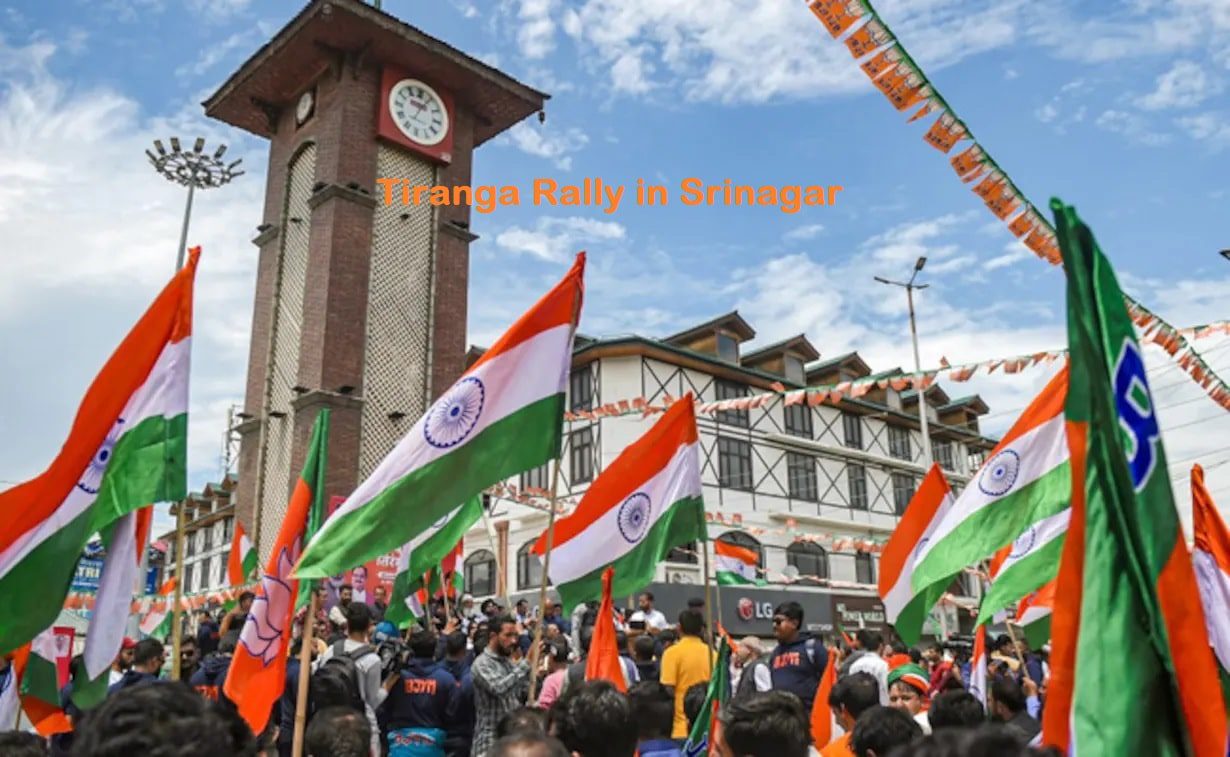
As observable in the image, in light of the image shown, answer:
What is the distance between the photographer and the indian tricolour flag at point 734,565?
971 inches

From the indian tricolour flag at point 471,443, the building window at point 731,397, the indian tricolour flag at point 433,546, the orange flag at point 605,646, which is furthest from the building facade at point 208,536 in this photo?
the indian tricolour flag at point 471,443

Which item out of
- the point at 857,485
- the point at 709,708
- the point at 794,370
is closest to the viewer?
the point at 709,708

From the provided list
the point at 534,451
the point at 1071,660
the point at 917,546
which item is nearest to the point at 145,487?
the point at 534,451

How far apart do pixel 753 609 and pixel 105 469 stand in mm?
24576

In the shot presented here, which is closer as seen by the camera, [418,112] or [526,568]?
[418,112]

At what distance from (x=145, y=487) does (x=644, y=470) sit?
Answer: 3.04 metres

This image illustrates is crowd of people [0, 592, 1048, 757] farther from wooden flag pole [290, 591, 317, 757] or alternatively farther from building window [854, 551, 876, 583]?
building window [854, 551, 876, 583]

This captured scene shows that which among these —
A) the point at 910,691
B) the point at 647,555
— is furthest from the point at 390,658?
the point at 910,691

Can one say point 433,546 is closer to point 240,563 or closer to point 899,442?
point 240,563

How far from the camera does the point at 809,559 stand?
32.4 meters

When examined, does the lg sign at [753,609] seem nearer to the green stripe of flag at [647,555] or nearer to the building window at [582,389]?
the building window at [582,389]

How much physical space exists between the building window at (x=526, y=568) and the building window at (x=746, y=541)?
554cm

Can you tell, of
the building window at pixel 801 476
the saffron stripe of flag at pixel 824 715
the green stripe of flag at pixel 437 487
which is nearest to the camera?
the green stripe of flag at pixel 437 487

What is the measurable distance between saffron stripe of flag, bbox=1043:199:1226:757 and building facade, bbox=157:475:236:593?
47.9 metres
